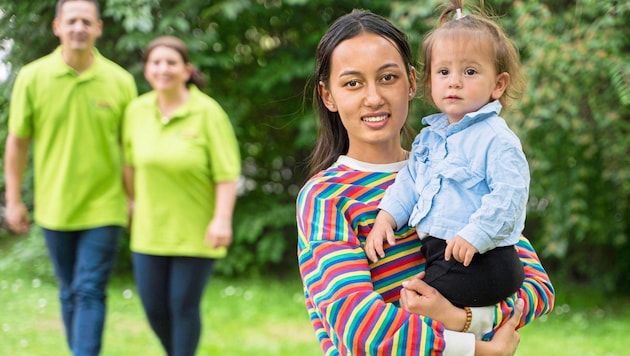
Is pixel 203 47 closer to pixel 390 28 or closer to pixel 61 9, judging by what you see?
pixel 61 9

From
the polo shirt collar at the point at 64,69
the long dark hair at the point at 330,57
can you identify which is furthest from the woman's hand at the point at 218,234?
the long dark hair at the point at 330,57

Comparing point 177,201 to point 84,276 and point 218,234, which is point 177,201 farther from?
point 84,276

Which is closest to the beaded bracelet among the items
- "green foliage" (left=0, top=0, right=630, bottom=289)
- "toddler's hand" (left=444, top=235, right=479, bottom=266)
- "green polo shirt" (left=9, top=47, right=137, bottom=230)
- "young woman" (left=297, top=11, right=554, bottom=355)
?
"young woman" (left=297, top=11, right=554, bottom=355)

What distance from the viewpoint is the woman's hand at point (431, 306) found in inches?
76.4

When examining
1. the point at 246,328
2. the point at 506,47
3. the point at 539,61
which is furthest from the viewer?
the point at 246,328

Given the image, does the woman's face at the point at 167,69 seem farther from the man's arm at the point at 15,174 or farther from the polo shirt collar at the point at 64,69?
the man's arm at the point at 15,174

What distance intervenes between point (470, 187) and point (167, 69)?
10.1ft

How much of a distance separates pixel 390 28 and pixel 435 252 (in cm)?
56

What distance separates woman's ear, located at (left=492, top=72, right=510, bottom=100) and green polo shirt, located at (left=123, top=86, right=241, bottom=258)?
2.64 metres

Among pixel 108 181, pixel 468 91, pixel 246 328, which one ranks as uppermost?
pixel 468 91

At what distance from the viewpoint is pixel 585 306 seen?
8023 millimetres

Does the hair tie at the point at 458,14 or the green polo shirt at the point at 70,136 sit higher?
the hair tie at the point at 458,14

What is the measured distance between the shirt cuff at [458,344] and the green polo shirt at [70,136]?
2.98 meters

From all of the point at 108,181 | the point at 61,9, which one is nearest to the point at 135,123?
the point at 108,181
